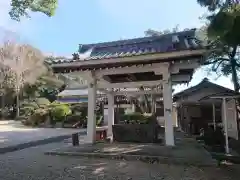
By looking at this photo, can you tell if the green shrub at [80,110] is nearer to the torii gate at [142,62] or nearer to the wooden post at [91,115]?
the torii gate at [142,62]

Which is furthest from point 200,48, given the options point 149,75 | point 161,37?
point 149,75

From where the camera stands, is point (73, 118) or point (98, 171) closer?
A: point (98, 171)

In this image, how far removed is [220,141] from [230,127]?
2.75 m

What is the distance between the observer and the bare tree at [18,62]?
109 ft

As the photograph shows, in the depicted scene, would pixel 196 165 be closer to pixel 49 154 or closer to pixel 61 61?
pixel 49 154

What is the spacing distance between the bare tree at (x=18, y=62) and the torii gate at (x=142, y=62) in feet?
83.1

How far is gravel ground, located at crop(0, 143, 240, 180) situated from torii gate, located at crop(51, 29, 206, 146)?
232cm

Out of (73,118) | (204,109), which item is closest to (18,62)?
(73,118)

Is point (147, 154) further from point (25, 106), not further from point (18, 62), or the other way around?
point (18, 62)

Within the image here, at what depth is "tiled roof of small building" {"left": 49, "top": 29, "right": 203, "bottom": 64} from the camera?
30.2 feet

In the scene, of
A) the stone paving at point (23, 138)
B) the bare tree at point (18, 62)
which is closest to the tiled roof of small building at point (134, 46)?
the stone paving at point (23, 138)

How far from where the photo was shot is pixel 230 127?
43.3 ft

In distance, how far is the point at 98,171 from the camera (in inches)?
249

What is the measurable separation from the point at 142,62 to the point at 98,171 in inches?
150
